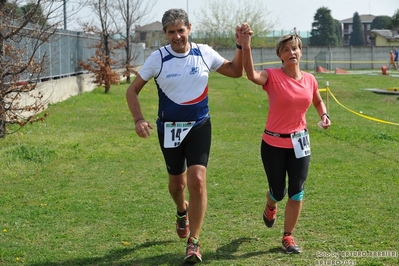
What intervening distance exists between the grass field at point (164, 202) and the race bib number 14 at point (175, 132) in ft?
3.21

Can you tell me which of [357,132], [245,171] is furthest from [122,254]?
[357,132]

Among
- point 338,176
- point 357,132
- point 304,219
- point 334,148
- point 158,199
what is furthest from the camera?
point 357,132

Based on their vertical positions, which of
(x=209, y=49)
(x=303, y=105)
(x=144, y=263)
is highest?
(x=209, y=49)

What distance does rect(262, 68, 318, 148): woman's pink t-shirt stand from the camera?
5.55 meters

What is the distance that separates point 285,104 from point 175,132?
0.98 meters

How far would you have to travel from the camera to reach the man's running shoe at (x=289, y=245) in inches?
215

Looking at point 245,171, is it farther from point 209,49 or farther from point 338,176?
point 209,49

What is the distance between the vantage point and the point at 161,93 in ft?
18.2

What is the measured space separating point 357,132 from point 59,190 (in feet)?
24.7

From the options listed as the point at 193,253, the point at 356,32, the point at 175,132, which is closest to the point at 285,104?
the point at 175,132

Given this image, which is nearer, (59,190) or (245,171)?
(59,190)

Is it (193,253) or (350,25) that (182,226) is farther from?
(350,25)

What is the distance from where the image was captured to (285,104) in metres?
5.54

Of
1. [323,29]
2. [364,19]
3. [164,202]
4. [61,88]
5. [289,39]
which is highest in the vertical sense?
[364,19]
